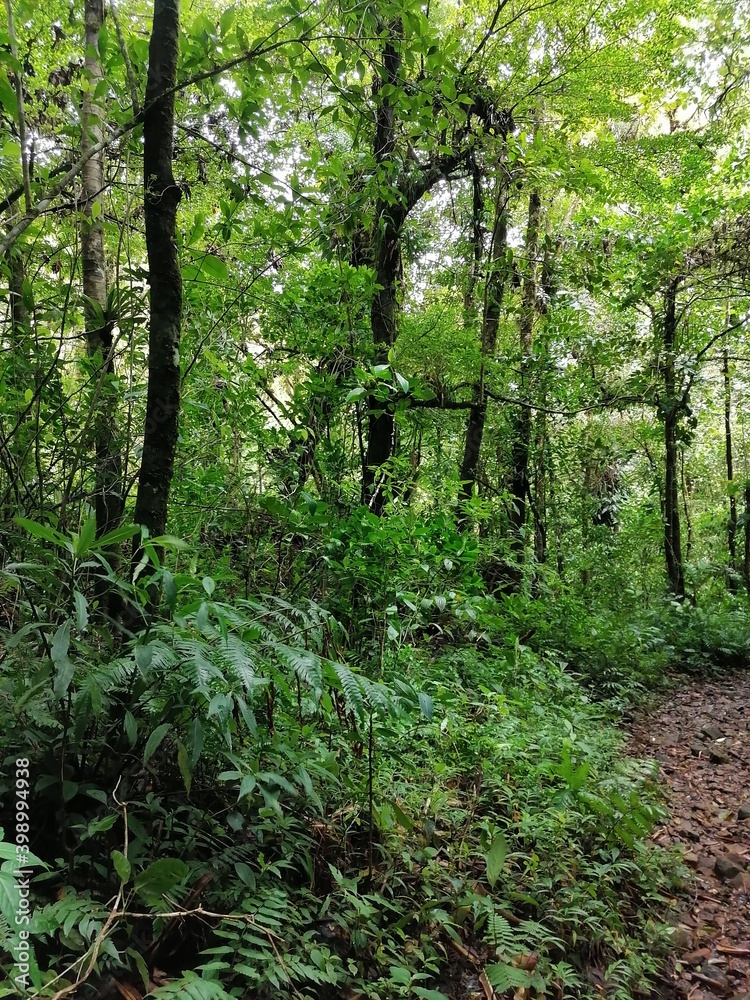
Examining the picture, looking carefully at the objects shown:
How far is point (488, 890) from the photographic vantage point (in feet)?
8.67

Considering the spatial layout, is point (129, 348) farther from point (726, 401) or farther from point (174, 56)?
point (726, 401)

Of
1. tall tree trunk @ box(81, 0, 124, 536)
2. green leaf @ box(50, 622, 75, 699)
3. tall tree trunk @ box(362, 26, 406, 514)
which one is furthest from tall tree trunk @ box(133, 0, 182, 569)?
tall tree trunk @ box(362, 26, 406, 514)

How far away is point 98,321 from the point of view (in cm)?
290

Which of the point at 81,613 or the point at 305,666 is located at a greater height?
the point at 81,613

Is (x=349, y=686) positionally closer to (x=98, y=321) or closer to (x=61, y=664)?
(x=61, y=664)

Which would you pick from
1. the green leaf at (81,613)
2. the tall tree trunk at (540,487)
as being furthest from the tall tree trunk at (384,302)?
the tall tree trunk at (540,487)

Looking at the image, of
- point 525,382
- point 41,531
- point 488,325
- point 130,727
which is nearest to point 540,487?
point 525,382

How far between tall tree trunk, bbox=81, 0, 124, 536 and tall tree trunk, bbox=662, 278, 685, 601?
8006 millimetres

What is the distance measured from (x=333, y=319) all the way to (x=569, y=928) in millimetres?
4095

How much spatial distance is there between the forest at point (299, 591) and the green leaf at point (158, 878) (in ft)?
0.05

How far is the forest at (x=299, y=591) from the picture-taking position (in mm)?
1893

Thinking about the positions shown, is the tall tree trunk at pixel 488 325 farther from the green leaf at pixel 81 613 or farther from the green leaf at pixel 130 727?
the green leaf at pixel 81 613

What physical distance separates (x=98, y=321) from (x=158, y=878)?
2.45 m

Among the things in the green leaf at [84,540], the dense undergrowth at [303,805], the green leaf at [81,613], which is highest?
the green leaf at [84,540]
